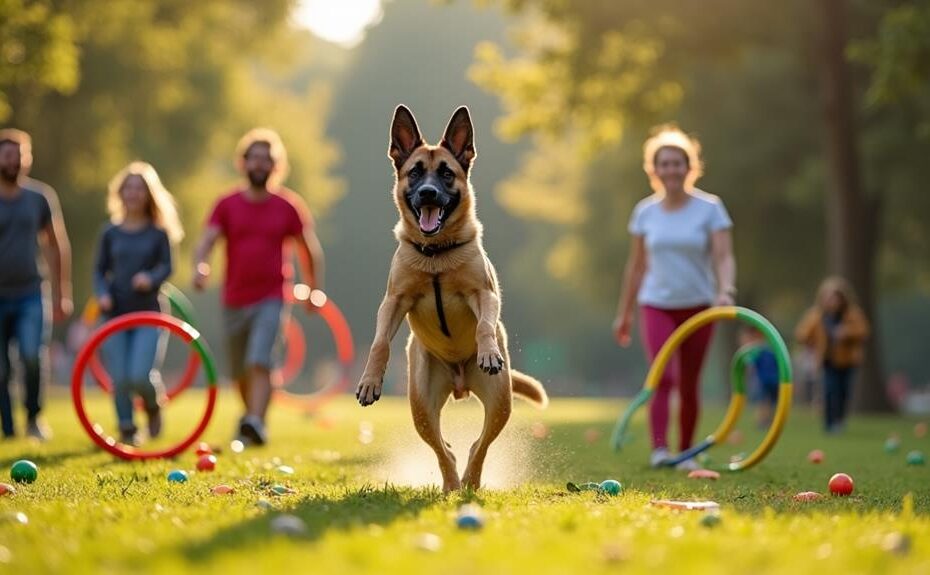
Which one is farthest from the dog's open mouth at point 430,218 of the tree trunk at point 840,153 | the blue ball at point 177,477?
the tree trunk at point 840,153

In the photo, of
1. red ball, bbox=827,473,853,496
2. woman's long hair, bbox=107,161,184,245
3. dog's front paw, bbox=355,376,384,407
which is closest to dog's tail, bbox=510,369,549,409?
dog's front paw, bbox=355,376,384,407

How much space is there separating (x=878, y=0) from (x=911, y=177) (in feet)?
13.3

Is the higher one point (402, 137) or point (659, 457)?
point (402, 137)

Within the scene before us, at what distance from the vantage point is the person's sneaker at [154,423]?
12.2 metres

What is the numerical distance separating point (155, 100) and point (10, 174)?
17.5 metres

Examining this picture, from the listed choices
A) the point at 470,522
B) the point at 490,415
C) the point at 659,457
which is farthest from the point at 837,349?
the point at 470,522

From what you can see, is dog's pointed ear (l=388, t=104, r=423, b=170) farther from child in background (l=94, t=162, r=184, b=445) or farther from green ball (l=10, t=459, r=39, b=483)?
child in background (l=94, t=162, r=184, b=445)

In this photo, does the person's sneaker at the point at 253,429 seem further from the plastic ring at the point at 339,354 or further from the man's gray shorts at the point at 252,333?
the plastic ring at the point at 339,354

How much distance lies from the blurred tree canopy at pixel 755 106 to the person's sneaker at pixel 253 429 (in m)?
9.12

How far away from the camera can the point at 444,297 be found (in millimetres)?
7199

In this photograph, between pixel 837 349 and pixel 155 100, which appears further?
pixel 155 100

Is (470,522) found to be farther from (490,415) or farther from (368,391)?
(490,415)

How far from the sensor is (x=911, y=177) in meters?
24.2

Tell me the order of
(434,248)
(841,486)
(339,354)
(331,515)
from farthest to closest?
(339,354), (841,486), (434,248), (331,515)
